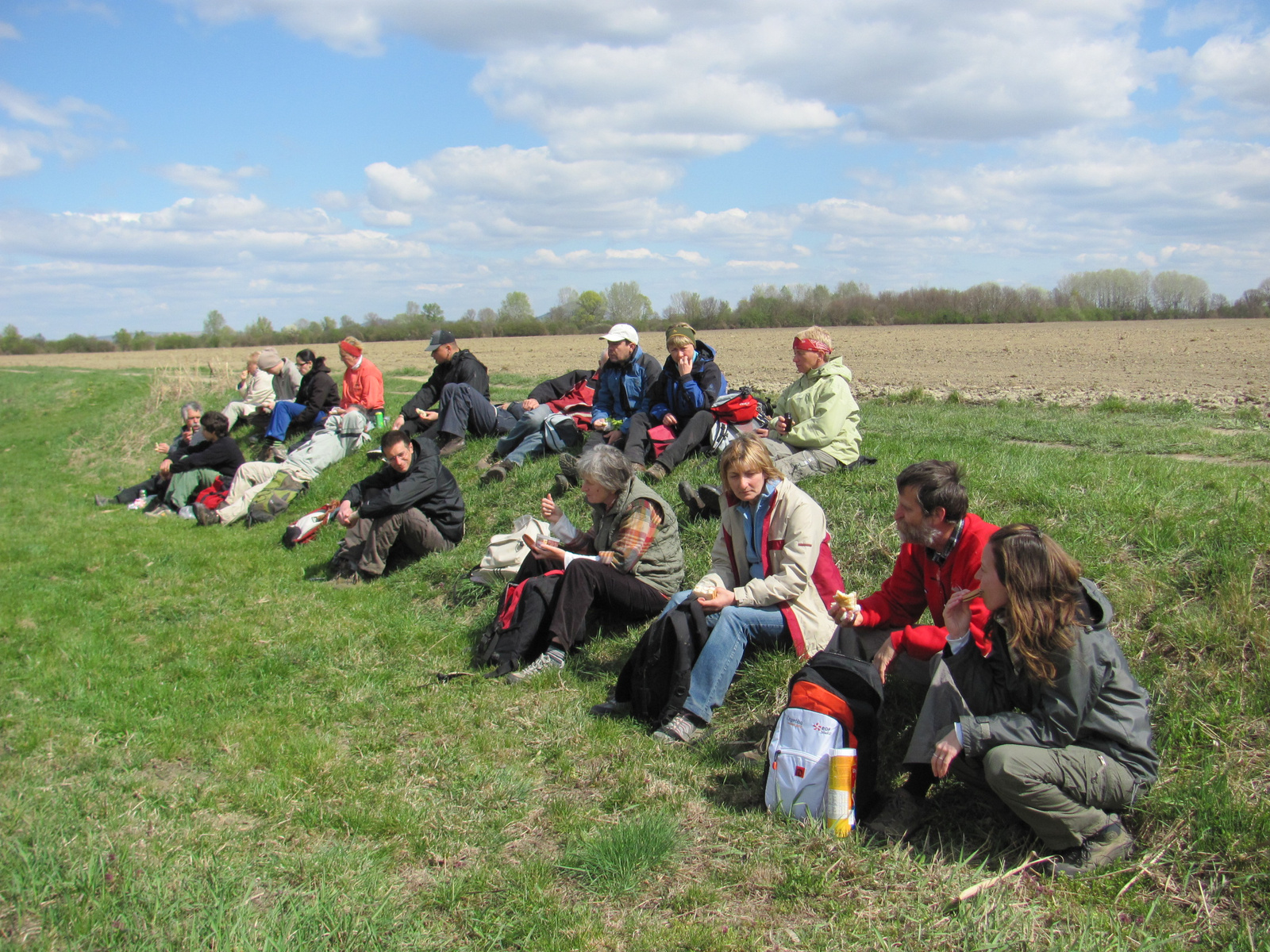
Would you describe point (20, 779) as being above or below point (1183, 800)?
below

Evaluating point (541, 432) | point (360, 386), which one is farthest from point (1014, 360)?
point (360, 386)

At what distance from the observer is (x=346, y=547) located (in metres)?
7.97

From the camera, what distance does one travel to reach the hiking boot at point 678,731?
4223 mm

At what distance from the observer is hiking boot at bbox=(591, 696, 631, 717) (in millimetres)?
4625

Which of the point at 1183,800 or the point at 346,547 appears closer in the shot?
the point at 1183,800

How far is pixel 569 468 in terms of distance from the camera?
827cm

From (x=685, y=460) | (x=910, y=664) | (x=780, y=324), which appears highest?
(x=780, y=324)

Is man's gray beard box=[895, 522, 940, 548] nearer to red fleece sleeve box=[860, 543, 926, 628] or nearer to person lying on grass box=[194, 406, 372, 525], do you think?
red fleece sleeve box=[860, 543, 926, 628]

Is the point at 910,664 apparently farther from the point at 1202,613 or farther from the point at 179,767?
the point at 179,767

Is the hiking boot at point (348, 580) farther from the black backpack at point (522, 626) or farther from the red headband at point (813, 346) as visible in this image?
the red headband at point (813, 346)

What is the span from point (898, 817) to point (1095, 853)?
709 mm

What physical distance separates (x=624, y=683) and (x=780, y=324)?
53082mm

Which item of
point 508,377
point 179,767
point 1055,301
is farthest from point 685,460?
point 1055,301

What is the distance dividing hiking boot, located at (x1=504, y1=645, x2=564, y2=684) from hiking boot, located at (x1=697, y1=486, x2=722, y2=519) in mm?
1945
